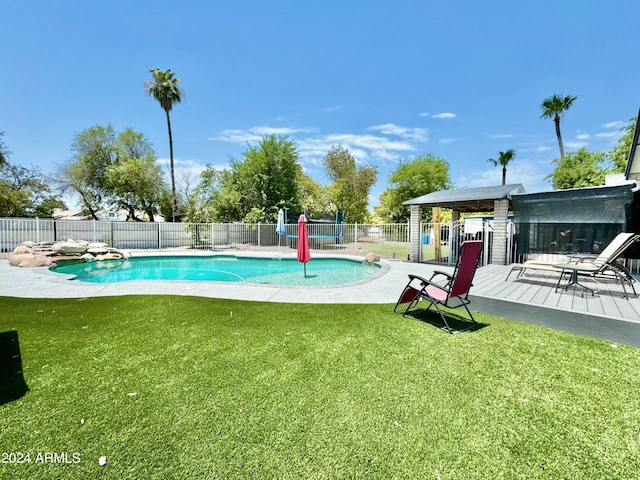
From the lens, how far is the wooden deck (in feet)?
12.9

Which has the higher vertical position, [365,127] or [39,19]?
[365,127]

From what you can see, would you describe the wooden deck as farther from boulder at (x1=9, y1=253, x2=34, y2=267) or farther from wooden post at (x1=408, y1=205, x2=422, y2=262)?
boulder at (x1=9, y1=253, x2=34, y2=267)

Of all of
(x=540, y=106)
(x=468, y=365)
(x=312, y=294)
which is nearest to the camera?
(x=468, y=365)

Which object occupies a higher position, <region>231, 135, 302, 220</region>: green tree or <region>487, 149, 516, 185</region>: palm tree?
<region>487, 149, 516, 185</region>: palm tree

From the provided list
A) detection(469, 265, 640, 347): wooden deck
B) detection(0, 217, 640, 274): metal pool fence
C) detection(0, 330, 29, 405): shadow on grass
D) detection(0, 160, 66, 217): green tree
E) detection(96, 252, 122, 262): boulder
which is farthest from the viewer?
detection(0, 160, 66, 217): green tree

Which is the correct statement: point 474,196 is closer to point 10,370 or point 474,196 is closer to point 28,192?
point 10,370

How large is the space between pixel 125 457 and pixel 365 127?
3558cm

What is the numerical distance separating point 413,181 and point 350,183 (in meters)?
7.75

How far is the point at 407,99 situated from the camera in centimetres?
2653

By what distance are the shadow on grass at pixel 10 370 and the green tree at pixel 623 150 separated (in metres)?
34.0

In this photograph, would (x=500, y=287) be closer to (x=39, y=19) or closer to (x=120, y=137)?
(x=39, y=19)

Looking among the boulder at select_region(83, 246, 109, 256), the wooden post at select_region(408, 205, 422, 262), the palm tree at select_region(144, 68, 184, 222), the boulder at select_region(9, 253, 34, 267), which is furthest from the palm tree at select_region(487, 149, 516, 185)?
the boulder at select_region(9, 253, 34, 267)

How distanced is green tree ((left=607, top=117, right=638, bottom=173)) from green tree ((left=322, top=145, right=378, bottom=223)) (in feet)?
70.0

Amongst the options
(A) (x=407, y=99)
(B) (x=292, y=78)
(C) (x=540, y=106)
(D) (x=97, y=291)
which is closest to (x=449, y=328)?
(D) (x=97, y=291)
